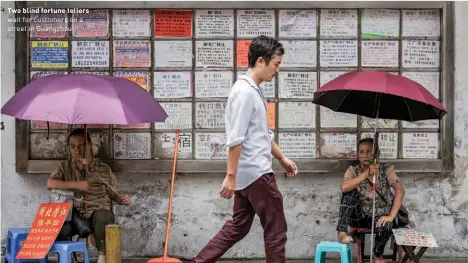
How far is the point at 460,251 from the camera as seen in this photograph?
669 cm

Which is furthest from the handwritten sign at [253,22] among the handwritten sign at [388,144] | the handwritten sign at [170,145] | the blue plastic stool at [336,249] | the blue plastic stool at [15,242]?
the blue plastic stool at [15,242]

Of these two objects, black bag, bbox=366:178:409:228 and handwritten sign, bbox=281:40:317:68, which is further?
handwritten sign, bbox=281:40:317:68

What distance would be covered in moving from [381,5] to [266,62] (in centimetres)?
191

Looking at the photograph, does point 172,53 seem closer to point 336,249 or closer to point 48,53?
point 48,53

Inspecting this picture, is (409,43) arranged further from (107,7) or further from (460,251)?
(107,7)

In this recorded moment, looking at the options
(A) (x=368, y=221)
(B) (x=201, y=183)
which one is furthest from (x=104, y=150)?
(A) (x=368, y=221)

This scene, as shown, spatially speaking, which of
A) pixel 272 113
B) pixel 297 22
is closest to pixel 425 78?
pixel 297 22

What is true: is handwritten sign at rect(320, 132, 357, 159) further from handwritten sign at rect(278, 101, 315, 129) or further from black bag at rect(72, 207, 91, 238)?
black bag at rect(72, 207, 91, 238)

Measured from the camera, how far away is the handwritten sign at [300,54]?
6594 millimetres

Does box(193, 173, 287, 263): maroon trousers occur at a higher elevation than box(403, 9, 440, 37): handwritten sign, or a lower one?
lower

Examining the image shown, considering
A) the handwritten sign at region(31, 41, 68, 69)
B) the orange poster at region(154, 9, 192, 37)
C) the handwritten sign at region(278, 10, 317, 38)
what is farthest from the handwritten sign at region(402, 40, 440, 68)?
the handwritten sign at region(31, 41, 68, 69)

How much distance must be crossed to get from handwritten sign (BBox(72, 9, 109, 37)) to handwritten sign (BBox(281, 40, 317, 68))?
5.34 feet

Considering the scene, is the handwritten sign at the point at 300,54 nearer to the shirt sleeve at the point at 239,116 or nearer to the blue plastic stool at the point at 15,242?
the shirt sleeve at the point at 239,116

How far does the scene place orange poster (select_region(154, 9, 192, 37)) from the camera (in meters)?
6.55
